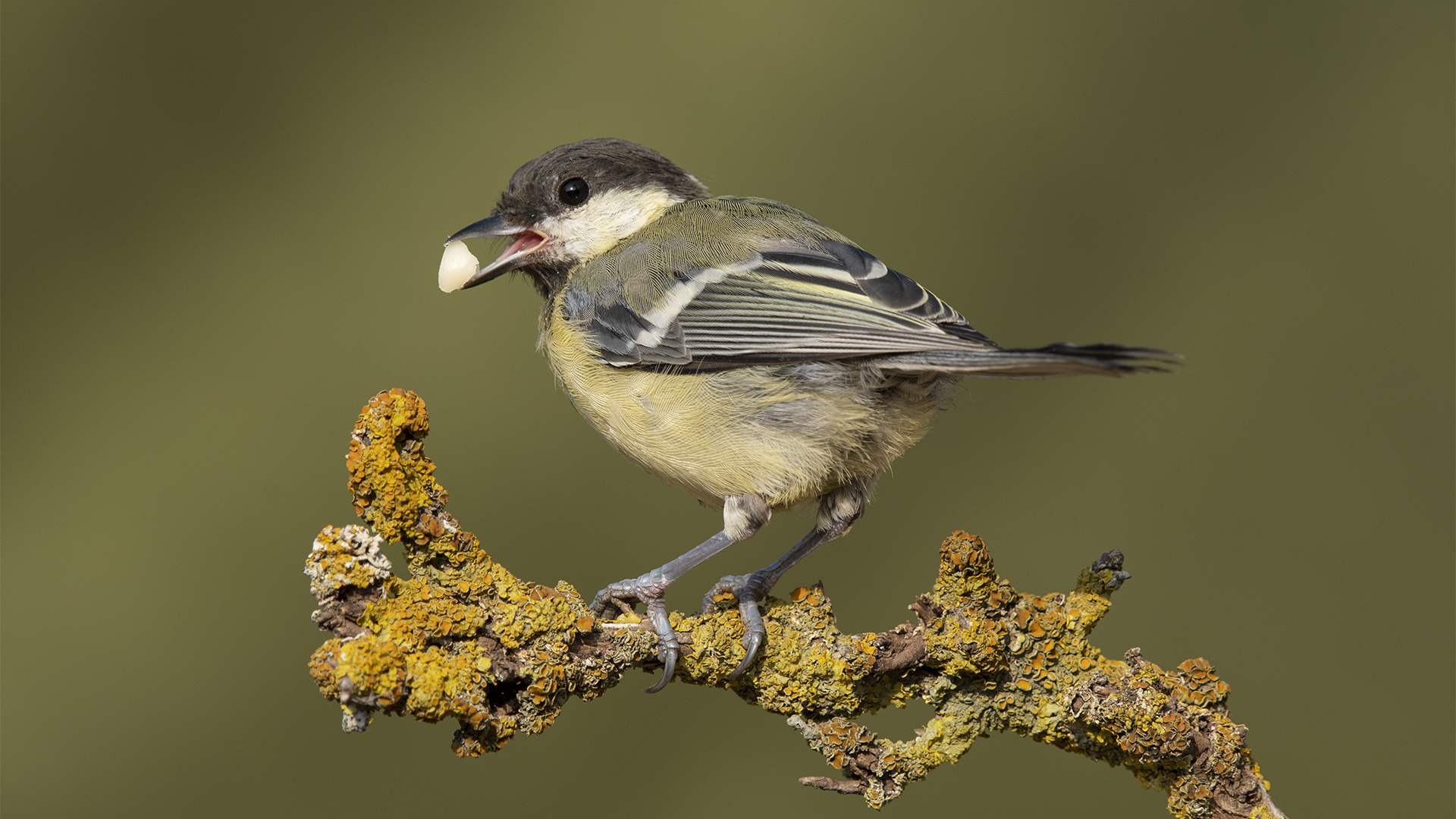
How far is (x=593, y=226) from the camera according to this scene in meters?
1.72

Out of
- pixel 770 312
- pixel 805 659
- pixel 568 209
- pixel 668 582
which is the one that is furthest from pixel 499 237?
pixel 805 659

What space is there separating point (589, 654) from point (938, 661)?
44 centimetres

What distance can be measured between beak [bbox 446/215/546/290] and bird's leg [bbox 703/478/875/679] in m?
0.64

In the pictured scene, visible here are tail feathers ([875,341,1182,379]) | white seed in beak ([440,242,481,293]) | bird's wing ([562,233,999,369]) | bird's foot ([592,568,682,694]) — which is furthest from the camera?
white seed in beak ([440,242,481,293])

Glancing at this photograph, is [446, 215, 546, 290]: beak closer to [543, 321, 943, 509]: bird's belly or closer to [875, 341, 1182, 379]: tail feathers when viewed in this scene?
[543, 321, 943, 509]: bird's belly

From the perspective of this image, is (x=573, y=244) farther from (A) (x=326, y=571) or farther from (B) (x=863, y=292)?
(A) (x=326, y=571)

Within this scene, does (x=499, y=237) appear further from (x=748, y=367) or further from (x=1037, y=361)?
(x=1037, y=361)

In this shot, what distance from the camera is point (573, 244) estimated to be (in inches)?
67.7

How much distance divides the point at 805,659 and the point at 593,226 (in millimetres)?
852

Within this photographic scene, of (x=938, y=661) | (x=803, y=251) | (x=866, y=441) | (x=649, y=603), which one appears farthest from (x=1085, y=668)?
(x=803, y=251)

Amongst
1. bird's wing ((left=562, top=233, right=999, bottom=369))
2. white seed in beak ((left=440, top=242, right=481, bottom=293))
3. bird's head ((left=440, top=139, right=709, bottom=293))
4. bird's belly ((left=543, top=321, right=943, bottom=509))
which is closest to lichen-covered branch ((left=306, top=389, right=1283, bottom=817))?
bird's belly ((left=543, top=321, right=943, bottom=509))

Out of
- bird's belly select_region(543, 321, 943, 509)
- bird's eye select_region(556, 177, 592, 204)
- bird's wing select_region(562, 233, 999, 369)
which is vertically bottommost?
bird's belly select_region(543, 321, 943, 509)

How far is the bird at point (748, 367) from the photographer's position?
53.4 inches

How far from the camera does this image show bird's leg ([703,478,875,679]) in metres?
1.25
